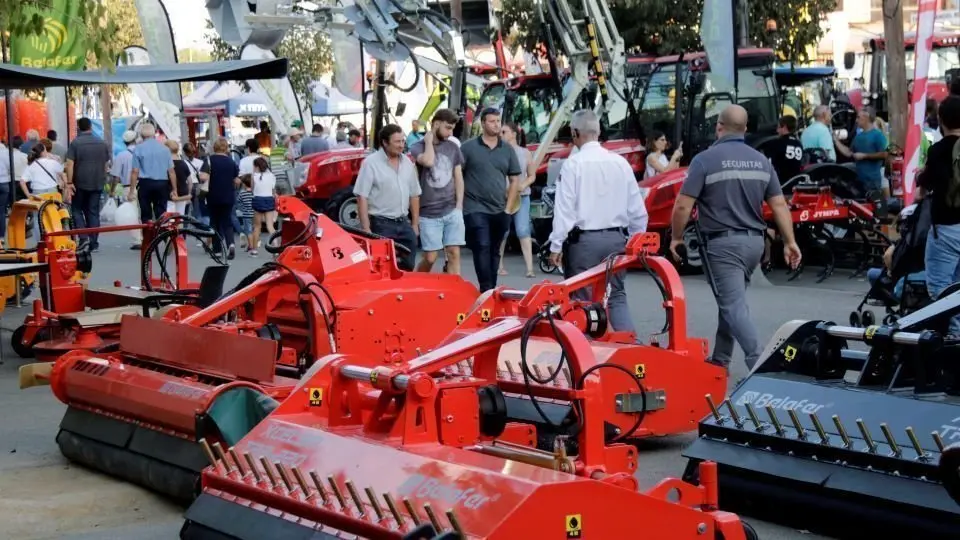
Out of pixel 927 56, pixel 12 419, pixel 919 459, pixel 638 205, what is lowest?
pixel 12 419

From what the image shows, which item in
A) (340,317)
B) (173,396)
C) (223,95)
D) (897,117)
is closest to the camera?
(173,396)

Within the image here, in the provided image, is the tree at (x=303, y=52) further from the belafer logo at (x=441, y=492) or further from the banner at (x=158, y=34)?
the belafer logo at (x=441, y=492)

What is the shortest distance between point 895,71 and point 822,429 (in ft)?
55.9

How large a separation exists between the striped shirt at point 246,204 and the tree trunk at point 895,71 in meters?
9.90

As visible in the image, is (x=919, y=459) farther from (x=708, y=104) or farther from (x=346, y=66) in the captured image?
(x=346, y=66)

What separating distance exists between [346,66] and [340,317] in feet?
68.9

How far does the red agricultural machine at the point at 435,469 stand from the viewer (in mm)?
4715

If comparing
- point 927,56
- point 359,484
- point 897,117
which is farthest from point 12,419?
point 897,117

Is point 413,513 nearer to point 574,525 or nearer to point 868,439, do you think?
point 574,525

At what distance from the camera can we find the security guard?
9398mm

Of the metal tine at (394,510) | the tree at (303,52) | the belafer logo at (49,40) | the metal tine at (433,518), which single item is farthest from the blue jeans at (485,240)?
the tree at (303,52)

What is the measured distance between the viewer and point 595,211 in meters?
9.96

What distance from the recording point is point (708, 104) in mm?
19891

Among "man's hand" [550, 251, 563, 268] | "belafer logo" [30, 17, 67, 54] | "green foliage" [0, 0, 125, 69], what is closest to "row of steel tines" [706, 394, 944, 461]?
"man's hand" [550, 251, 563, 268]
